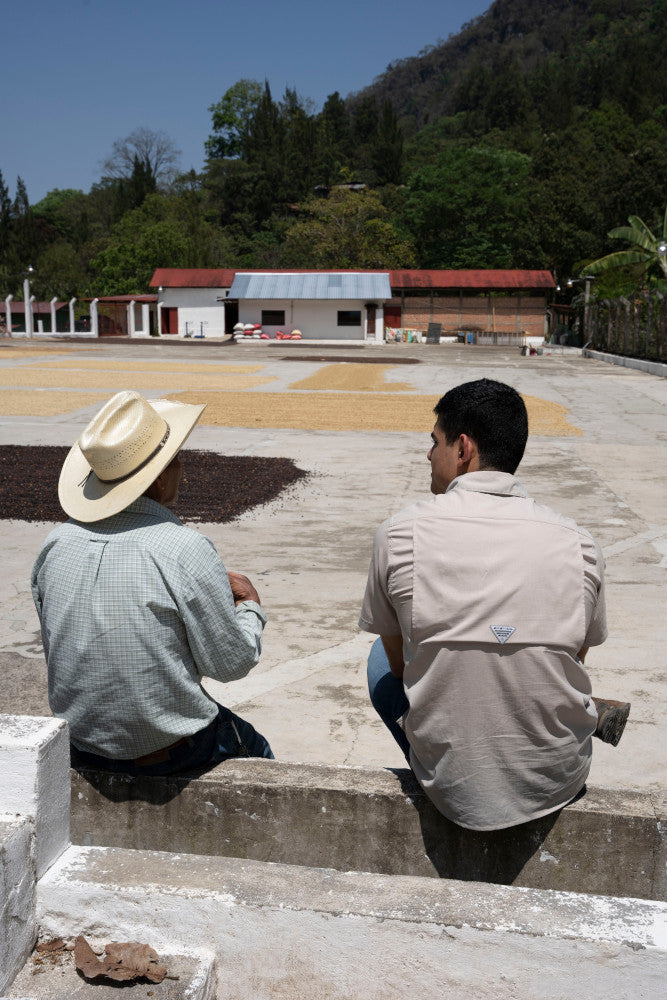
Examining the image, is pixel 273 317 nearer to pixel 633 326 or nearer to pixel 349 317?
pixel 349 317

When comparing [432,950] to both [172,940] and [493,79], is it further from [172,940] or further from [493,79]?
[493,79]

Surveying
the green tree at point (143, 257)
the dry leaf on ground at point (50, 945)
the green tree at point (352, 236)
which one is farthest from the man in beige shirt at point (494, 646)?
the green tree at point (143, 257)

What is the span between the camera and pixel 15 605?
583 centimetres

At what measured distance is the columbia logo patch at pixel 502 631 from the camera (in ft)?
7.10

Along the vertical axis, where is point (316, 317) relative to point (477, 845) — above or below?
above

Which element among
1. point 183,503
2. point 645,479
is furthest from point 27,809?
point 645,479

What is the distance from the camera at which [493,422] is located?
8.19ft

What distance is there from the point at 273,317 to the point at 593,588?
5443 centimetres

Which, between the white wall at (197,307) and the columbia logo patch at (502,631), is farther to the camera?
the white wall at (197,307)

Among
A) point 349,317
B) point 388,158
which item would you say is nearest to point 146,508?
point 349,317

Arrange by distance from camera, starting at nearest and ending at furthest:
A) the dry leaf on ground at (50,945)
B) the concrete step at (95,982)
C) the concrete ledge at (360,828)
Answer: the concrete step at (95,982), the dry leaf on ground at (50,945), the concrete ledge at (360,828)

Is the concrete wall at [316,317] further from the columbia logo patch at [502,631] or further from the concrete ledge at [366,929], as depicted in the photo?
the concrete ledge at [366,929]

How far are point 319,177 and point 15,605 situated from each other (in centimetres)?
9470

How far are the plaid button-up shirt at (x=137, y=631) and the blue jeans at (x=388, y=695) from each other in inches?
17.6
